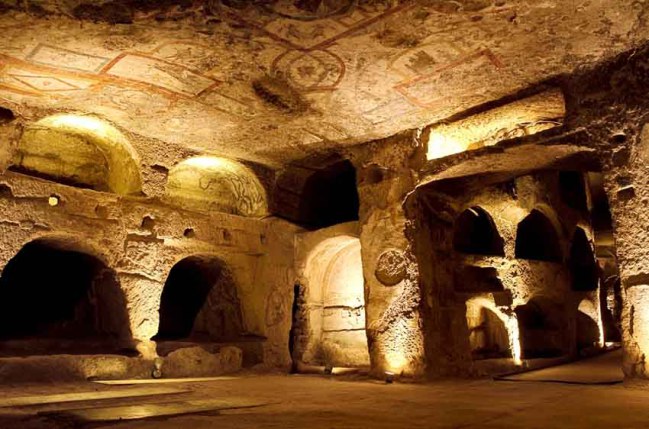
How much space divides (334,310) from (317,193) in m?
2.13

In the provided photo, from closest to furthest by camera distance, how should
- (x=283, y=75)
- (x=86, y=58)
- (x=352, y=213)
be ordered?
(x=86, y=58) → (x=283, y=75) → (x=352, y=213)

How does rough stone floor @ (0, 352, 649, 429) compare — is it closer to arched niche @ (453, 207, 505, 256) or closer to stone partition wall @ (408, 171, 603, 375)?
stone partition wall @ (408, 171, 603, 375)

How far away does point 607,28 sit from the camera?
4957mm

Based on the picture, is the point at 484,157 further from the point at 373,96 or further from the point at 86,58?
the point at 86,58

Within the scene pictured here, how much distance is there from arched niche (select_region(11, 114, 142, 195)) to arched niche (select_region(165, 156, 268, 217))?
995mm

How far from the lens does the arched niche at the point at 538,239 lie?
11008 millimetres

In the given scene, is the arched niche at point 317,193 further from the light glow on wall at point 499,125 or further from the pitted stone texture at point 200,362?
the pitted stone texture at point 200,362

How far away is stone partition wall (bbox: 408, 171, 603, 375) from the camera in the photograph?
720 cm

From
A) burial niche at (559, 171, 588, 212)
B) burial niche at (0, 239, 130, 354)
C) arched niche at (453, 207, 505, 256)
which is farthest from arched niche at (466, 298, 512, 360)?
burial niche at (0, 239, 130, 354)

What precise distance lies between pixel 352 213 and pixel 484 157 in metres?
4.49

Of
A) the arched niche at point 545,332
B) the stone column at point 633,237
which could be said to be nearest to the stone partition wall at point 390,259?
the stone column at point 633,237

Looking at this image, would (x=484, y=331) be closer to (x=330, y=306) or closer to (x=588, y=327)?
(x=588, y=327)

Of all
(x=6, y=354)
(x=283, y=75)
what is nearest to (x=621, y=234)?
(x=283, y=75)

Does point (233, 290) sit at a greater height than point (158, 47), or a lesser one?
lesser
